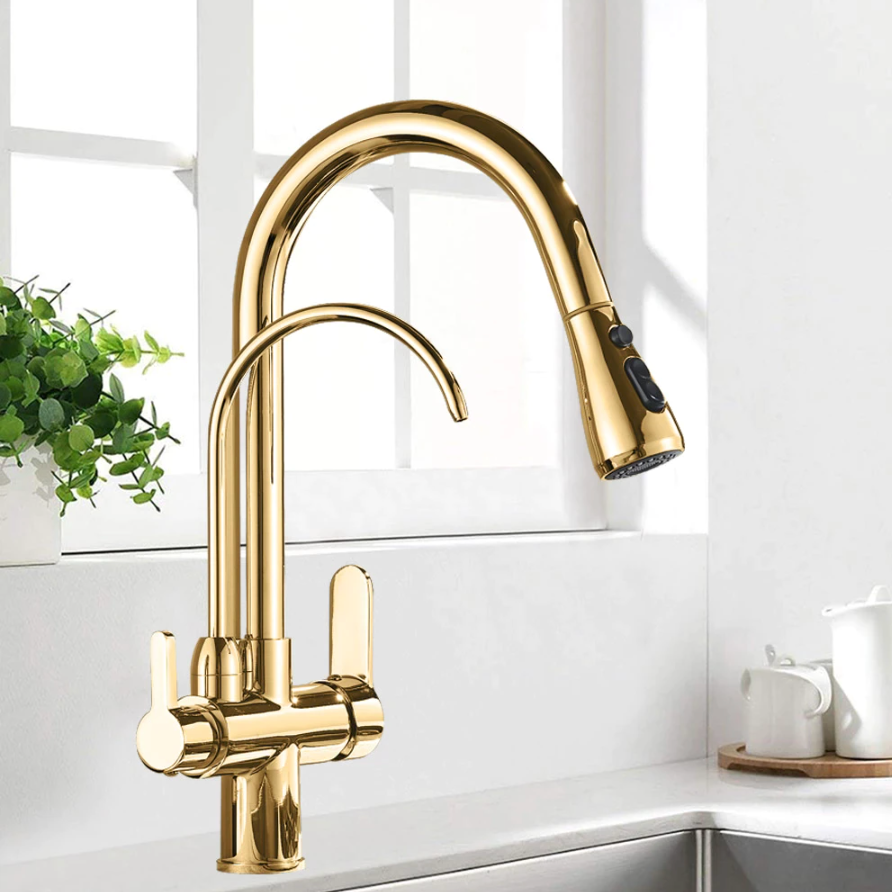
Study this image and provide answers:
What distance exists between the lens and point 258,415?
92 cm

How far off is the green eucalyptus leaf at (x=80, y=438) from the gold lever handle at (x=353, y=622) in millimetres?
290

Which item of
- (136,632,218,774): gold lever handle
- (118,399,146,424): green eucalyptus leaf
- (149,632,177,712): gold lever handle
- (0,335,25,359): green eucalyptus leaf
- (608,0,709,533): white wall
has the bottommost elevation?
(136,632,218,774): gold lever handle

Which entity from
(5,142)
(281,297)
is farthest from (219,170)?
(281,297)

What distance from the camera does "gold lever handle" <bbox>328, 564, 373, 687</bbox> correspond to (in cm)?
95

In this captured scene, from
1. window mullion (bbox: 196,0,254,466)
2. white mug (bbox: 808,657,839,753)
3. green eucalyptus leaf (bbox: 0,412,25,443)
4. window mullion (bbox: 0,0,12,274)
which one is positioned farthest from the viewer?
white mug (bbox: 808,657,839,753)

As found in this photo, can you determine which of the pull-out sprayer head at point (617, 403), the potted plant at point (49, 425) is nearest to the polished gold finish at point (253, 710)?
the pull-out sprayer head at point (617, 403)

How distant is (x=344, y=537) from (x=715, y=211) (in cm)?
56

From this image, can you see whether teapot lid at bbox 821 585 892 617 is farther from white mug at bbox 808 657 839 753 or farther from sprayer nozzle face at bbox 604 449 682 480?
sprayer nozzle face at bbox 604 449 682 480

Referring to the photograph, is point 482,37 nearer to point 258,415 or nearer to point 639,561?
point 639,561

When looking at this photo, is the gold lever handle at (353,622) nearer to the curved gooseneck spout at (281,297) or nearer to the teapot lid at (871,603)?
the curved gooseneck spout at (281,297)

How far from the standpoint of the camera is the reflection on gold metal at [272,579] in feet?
2.76

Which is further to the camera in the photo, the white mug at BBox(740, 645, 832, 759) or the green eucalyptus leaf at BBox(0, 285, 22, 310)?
the white mug at BBox(740, 645, 832, 759)

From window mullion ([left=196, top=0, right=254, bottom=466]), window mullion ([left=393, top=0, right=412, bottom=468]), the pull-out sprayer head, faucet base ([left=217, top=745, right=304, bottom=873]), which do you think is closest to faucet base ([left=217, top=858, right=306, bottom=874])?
faucet base ([left=217, top=745, right=304, bottom=873])

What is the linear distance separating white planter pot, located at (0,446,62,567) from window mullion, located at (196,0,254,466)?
1.00 ft
